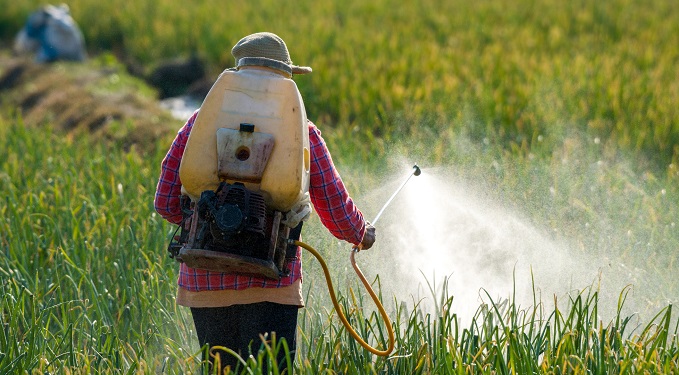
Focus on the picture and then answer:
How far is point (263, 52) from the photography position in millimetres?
2367

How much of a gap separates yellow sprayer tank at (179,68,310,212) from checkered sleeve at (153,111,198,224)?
0.47 feet

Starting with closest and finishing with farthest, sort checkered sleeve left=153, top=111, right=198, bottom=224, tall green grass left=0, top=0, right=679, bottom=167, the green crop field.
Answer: checkered sleeve left=153, top=111, right=198, bottom=224, the green crop field, tall green grass left=0, top=0, right=679, bottom=167

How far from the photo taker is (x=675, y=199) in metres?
4.18

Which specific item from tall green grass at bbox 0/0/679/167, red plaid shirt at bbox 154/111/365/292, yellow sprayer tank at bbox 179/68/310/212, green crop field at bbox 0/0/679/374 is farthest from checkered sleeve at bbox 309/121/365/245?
tall green grass at bbox 0/0/679/167

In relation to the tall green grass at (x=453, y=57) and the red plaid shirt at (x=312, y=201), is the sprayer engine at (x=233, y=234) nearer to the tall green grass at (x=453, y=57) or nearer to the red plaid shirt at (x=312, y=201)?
the red plaid shirt at (x=312, y=201)

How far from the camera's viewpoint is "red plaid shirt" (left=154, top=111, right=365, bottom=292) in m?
2.44

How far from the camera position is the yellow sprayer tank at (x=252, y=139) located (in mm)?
2275

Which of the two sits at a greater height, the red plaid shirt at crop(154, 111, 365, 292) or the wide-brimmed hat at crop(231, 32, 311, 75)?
the wide-brimmed hat at crop(231, 32, 311, 75)

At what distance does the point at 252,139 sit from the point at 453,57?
18.4 ft

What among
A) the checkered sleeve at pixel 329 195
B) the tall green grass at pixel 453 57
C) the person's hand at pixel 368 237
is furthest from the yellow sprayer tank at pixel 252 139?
the tall green grass at pixel 453 57

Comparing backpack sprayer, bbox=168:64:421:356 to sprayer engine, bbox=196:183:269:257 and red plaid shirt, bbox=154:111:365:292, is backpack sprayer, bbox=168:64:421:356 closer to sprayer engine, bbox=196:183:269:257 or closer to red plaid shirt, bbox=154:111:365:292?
sprayer engine, bbox=196:183:269:257

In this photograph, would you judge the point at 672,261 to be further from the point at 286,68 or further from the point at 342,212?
the point at 286,68

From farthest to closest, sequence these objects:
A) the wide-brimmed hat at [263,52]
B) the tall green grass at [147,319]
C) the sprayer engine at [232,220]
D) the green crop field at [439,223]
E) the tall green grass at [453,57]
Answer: the tall green grass at [453,57], the green crop field at [439,223], the tall green grass at [147,319], the wide-brimmed hat at [263,52], the sprayer engine at [232,220]

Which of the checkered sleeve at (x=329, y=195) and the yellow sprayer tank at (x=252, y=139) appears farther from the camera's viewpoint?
the checkered sleeve at (x=329, y=195)
